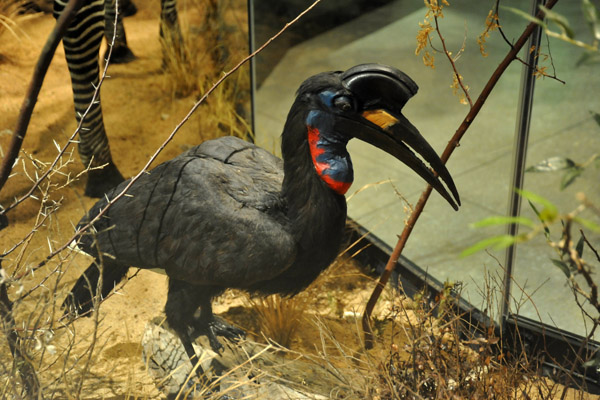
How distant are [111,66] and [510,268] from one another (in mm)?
1633

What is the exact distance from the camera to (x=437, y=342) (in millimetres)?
1491

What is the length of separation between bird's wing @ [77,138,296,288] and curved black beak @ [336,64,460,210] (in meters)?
0.30

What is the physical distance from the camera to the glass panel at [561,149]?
1833 millimetres

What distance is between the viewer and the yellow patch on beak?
1.39 metres

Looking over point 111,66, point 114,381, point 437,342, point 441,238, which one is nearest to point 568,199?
point 441,238

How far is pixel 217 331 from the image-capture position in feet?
6.39

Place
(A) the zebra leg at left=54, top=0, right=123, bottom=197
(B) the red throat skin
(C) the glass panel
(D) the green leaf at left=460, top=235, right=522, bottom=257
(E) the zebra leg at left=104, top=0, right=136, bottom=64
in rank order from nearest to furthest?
(D) the green leaf at left=460, top=235, right=522, bottom=257 → (B) the red throat skin → (C) the glass panel → (A) the zebra leg at left=54, top=0, right=123, bottom=197 → (E) the zebra leg at left=104, top=0, right=136, bottom=64

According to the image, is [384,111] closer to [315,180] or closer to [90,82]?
[315,180]

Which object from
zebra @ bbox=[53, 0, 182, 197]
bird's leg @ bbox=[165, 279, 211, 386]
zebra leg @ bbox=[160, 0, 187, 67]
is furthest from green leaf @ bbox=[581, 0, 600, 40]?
zebra leg @ bbox=[160, 0, 187, 67]

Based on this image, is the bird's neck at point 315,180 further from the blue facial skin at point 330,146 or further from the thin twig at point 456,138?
the thin twig at point 456,138

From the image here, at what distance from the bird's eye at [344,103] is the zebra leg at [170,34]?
1.54 meters

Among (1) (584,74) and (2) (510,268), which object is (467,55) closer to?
(1) (584,74)

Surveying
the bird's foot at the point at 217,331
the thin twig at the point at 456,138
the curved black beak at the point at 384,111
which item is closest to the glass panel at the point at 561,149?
the thin twig at the point at 456,138

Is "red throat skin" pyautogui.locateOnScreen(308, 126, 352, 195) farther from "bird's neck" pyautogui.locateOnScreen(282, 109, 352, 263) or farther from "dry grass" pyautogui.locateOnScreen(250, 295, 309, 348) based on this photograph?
"dry grass" pyautogui.locateOnScreen(250, 295, 309, 348)
